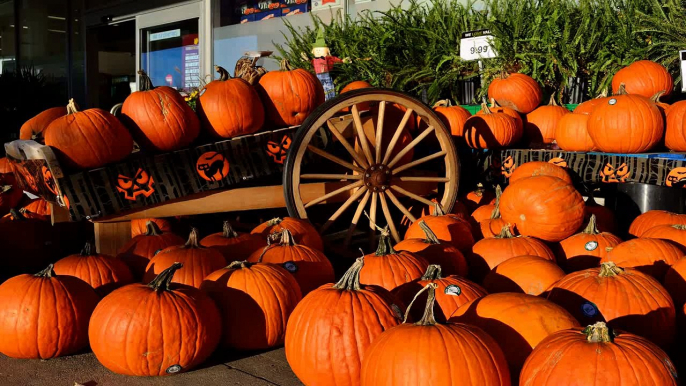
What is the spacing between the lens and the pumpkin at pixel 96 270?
2.71 meters

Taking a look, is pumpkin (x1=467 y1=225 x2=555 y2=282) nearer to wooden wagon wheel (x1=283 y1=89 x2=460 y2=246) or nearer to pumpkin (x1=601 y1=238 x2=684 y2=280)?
pumpkin (x1=601 y1=238 x2=684 y2=280)

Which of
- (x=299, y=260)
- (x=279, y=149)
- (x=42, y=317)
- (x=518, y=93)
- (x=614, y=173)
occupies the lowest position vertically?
(x=42, y=317)

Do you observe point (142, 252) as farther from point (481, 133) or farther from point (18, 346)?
point (481, 133)

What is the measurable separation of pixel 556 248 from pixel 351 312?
64.1 inches

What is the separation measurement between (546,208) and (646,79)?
197 centimetres

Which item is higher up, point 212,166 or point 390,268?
point 212,166

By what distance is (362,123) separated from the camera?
4.01m

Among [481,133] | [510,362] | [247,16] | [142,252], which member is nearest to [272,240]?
[142,252]

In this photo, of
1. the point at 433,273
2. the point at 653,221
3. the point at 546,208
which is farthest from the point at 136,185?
the point at 653,221

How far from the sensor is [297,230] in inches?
130

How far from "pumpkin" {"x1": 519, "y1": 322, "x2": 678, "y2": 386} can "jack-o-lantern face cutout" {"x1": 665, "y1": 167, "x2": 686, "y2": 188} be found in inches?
86.2

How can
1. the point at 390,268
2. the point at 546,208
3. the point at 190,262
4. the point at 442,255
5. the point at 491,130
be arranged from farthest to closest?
1. the point at 491,130
2. the point at 546,208
3. the point at 442,255
4. the point at 190,262
5. the point at 390,268

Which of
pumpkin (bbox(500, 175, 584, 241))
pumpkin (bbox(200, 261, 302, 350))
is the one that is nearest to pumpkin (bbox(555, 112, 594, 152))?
pumpkin (bbox(500, 175, 584, 241))

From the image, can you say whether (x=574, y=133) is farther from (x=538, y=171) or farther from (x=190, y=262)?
Result: (x=190, y=262)
